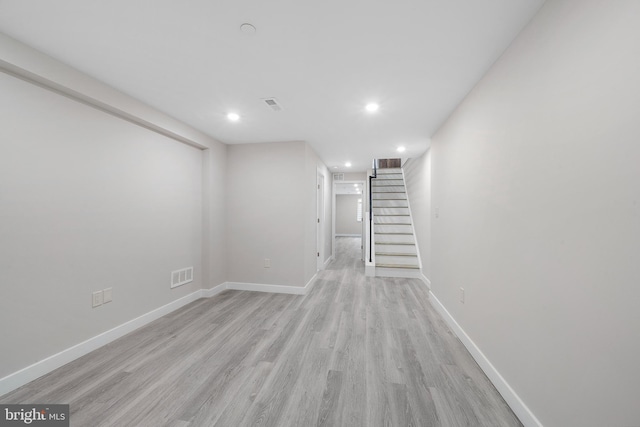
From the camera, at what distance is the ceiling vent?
2.32 meters

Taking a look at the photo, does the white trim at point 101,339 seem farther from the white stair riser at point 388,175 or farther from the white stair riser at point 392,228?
the white stair riser at point 388,175

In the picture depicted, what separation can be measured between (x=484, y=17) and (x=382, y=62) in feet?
2.05

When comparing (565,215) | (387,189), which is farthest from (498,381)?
(387,189)

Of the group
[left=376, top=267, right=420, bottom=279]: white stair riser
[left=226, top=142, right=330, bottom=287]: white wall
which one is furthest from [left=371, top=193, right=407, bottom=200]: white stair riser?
[left=226, top=142, right=330, bottom=287]: white wall

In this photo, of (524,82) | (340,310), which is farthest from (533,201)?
(340,310)

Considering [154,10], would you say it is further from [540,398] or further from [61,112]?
[540,398]

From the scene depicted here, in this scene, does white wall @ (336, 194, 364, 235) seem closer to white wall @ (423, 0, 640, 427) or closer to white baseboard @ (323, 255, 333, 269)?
white baseboard @ (323, 255, 333, 269)

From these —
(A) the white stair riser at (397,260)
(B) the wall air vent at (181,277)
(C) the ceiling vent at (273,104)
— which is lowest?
(A) the white stair riser at (397,260)

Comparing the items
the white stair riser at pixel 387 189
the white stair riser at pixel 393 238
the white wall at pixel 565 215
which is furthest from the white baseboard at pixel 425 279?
the white stair riser at pixel 387 189

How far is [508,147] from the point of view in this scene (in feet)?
5.05

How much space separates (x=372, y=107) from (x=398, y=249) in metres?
3.54

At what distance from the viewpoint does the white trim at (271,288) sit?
11.9 ft

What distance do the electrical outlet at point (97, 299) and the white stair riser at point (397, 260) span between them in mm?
4263

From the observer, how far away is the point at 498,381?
160cm
